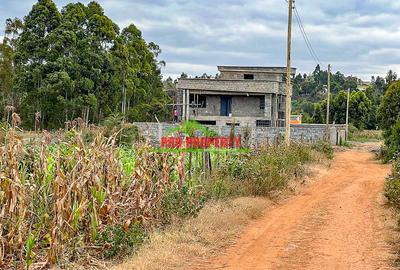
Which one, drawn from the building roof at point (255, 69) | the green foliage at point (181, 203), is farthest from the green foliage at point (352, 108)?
the green foliage at point (181, 203)

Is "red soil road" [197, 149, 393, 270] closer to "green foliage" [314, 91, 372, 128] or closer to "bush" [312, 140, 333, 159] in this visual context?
"bush" [312, 140, 333, 159]

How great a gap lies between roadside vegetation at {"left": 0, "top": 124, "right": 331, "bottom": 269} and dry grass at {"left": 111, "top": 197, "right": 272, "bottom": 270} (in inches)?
8.9

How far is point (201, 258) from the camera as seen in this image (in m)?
7.68

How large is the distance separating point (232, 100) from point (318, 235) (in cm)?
2895

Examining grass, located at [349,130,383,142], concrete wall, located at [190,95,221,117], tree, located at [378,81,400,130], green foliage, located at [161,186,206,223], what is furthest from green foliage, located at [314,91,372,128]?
green foliage, located at [161,186,206,223]

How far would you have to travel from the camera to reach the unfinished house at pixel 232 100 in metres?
36.7

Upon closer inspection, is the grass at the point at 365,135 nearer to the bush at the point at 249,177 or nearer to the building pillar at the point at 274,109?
the building pillar at the point at 274,109

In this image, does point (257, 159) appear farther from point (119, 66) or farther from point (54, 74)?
point (119, 66)

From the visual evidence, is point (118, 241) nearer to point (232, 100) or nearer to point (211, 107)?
point (232, 100)

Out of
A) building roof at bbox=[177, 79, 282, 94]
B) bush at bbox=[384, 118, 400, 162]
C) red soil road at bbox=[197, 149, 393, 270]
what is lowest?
red soil road at bbox=[197, 149, 393, 270]

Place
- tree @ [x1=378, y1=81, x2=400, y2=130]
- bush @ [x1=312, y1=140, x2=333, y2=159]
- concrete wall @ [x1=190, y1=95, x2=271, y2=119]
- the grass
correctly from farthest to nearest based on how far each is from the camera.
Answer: the grass < concrete wall @ [x1=190, y1=95, x2=271, y2=119] < tree @ [x1=378, y1=81, x2=400, y2=130] < bush @ [x1=312, y1=140, x2=333, y2=159]

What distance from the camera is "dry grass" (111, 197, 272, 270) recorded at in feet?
23.4

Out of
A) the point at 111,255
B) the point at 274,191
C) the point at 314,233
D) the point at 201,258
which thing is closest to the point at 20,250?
the point at 111,255

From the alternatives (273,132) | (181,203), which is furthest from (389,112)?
(181,203)
